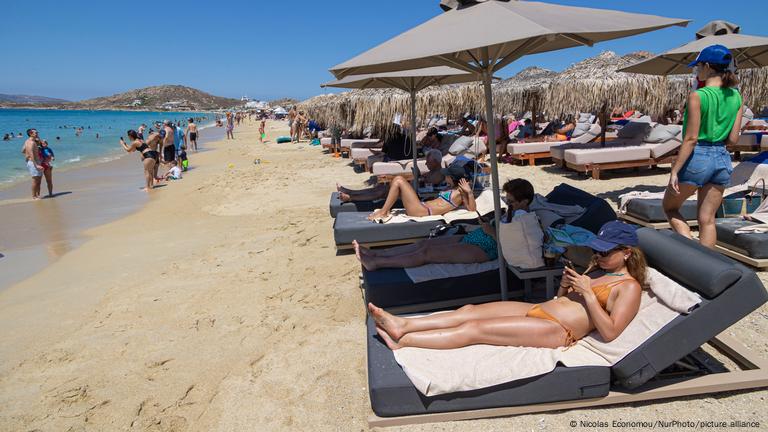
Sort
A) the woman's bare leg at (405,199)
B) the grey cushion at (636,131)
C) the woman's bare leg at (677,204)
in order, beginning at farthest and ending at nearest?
the grey cushion at (636,131) < the woman's bare leg at (405,199) < the woman's bare leg at (677,204)

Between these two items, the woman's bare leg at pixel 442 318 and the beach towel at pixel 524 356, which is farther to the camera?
the woman's bare leg at pixel 442 318

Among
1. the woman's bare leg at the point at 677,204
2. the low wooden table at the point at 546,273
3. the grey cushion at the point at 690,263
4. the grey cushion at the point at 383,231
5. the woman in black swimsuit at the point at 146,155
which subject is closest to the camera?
the grey cushion at the point at 690,263

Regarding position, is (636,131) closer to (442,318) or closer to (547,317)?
(547,317)

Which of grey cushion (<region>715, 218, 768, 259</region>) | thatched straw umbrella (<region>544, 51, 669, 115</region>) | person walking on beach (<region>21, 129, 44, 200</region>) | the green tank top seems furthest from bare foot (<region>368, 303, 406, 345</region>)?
person walking on beach (<region>21, 129, 44, 200</region>)

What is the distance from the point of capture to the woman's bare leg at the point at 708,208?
393 cm

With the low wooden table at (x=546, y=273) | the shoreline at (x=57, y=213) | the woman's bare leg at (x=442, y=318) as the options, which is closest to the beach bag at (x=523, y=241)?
the low wooden table at (x=546, y=273)

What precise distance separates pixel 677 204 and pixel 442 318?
2681 mm

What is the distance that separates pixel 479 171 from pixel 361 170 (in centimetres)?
659

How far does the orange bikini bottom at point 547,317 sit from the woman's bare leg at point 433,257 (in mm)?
1106

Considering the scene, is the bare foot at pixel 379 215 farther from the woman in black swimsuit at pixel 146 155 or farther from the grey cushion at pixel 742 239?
the woman in black swimsuit at pixel 146 155

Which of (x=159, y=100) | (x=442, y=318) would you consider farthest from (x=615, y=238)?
(x=159, y=100)

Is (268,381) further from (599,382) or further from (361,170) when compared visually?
(361,170)

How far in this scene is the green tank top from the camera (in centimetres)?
384

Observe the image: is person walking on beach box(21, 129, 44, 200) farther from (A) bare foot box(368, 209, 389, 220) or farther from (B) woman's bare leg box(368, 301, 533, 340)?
(B) woman's bare leg box(368, 301, 533, 340)
